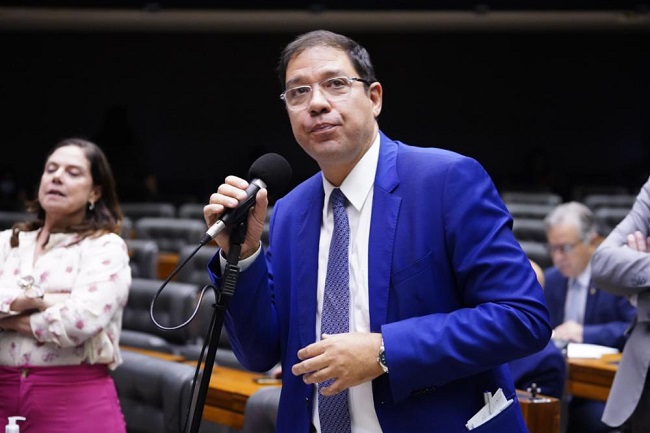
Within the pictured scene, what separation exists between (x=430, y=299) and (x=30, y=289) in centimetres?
138

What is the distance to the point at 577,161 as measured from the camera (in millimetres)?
16391

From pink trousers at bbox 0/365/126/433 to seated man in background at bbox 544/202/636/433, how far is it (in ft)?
6.99

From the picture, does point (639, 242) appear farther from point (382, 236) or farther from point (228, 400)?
point (228, 400)

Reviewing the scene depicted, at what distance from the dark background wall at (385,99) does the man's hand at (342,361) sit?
522 inches

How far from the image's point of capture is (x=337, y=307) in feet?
6.20

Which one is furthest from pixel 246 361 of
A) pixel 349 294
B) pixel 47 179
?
pixel 47 179

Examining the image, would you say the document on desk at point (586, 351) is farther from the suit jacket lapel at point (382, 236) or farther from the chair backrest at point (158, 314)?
the suit jacket lapel at point (382, 236)

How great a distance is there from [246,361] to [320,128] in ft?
1.74

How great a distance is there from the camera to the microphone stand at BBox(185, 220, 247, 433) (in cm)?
171

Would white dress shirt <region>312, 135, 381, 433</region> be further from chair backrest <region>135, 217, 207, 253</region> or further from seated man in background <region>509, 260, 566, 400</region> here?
chair backrest <region>135, 217, 207, 253</region>

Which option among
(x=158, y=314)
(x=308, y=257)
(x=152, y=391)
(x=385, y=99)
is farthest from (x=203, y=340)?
(x=385, y=99)

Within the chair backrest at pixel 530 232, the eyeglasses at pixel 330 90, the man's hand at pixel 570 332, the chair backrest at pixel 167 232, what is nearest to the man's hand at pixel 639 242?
the eyeglasses at pixel 330 90

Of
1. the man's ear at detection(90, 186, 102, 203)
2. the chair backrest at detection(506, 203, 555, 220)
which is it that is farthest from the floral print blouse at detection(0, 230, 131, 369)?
the chair backrest at detection(506, 203, 555, 220)

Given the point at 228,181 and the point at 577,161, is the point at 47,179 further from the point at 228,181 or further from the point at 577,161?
the point at 577,161
